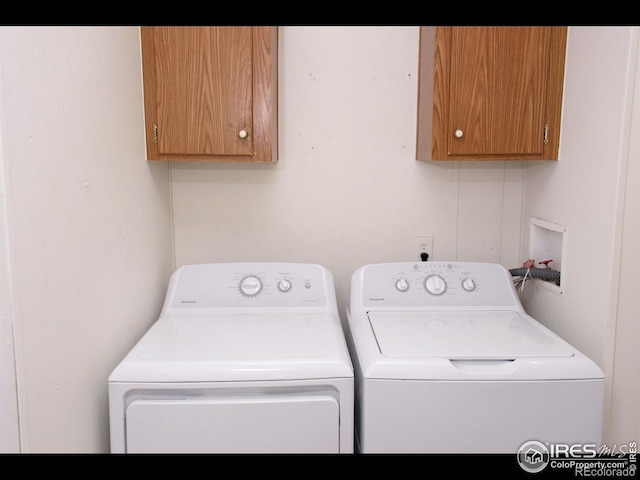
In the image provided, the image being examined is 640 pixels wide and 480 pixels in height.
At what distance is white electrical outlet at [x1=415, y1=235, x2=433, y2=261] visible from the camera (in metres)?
2.10

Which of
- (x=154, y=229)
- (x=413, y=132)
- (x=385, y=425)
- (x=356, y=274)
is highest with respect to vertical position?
(x=413, y=132)

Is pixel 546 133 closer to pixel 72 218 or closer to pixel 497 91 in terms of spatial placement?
pixel 497 91

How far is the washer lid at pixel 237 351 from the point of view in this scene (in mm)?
1352

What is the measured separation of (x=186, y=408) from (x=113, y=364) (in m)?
0.32

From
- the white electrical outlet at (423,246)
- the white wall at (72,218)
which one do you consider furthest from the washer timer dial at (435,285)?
the white wall at (72,218)

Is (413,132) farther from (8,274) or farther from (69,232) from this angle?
(8,274)

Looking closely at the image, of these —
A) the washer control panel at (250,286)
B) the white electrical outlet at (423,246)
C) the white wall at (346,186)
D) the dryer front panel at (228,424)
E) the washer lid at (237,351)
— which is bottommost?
the dryer front panel at (228,424)

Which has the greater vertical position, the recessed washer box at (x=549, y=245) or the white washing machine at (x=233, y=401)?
the recessed washer box at (x=549, y=245)

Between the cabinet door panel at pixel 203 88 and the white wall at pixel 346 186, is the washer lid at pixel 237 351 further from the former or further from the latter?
the cabinet door panel at pixel 203 88

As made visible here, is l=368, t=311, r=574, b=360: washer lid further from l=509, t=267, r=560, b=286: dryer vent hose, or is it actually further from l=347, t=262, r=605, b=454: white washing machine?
l=509, t=267, r=560, b=286: dryer vent hose

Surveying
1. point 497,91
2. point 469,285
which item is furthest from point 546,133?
point 469,285

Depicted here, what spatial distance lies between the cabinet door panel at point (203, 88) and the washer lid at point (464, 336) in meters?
0.77

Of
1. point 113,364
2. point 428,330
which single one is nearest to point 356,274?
point 428,330

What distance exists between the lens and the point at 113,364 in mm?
1518
